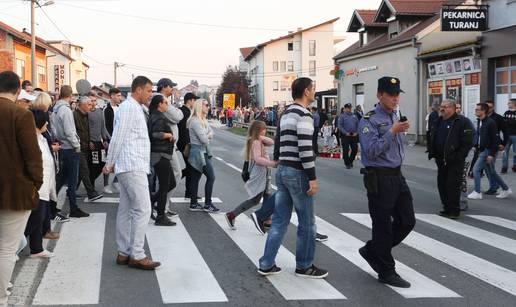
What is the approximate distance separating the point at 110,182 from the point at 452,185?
6.67 m

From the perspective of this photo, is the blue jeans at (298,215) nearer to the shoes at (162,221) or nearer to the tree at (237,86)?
the shoes at (162,221)

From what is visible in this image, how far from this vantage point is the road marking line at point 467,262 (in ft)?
18.9

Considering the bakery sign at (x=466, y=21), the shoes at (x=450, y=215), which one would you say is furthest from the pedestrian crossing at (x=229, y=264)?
the bakery sign at (x=466, y=21)

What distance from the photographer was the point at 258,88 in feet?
287

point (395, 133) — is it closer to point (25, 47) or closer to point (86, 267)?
point (86, 267)

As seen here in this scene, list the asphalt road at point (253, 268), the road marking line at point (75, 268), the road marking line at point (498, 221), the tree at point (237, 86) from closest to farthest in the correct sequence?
1. the road marking line at point (75, 268)
2. the asphalt road at point (253, 268)
3. the road marking line at point (498, 221)
4. the tree at point (237, 86)

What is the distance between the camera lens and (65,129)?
8547 millimetres

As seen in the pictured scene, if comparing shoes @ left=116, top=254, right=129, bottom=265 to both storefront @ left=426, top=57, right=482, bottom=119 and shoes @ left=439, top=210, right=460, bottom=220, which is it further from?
storefront @ left=426, top=57, right=482, bottom=119

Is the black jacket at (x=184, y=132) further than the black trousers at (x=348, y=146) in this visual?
No

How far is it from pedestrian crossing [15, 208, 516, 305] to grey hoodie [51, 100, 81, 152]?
1120 mm

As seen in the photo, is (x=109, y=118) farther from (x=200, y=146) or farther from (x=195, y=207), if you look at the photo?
(x=195, y=207)

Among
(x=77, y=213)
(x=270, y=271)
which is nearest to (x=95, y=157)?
(x=77, y=213)

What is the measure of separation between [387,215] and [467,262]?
164 centimetres

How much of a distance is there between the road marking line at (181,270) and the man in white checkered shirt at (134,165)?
11.8 inches
